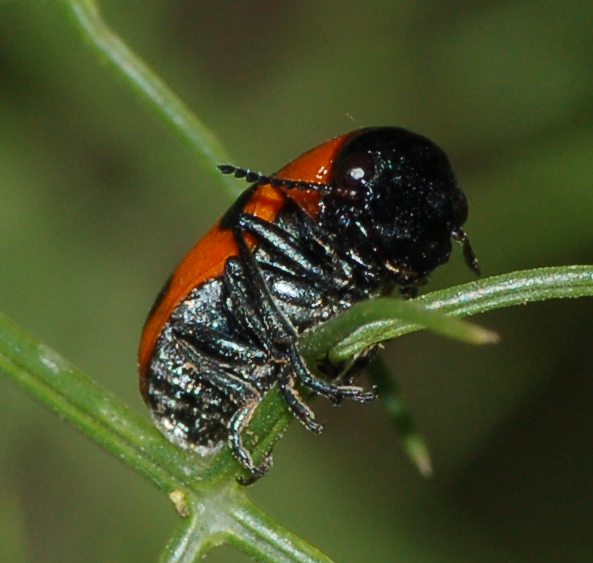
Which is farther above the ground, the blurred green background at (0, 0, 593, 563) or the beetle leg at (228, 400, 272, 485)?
the beetle leg at (228, 400, 272, 485)

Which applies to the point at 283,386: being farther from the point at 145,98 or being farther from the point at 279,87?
the point at 279,87

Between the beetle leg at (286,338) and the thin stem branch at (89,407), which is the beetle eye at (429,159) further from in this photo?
the thin stem branch at (89,407)

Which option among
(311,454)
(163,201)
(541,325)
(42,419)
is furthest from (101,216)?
(541,325)

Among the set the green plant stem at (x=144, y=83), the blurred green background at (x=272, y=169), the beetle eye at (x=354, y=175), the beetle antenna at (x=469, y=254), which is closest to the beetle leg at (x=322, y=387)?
the beetle eye at (x=354, y=175)

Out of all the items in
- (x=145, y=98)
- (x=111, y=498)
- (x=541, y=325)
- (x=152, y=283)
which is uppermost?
(x=145, y=98)

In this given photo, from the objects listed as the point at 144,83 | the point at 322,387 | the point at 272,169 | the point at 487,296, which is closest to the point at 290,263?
the point at 322,387

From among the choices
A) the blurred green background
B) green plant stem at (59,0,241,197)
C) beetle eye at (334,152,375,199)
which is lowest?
the blurred green background

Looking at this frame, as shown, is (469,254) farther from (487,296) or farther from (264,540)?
(264,540)

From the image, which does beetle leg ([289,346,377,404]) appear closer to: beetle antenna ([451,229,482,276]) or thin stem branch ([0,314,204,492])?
thin stem branch ([0,314,204,492])

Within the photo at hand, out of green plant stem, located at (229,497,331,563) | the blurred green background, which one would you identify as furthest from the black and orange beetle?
the blurred green background
